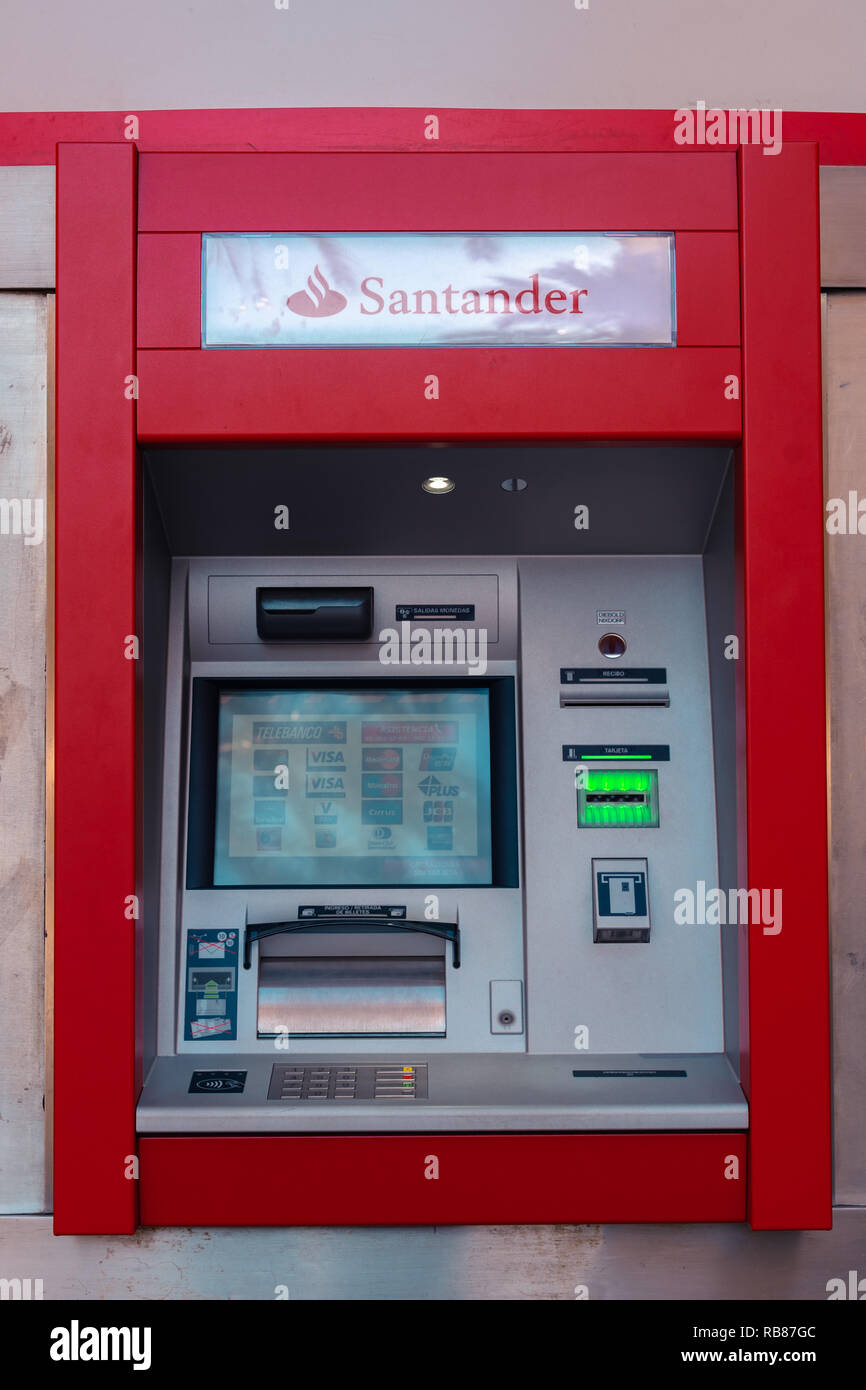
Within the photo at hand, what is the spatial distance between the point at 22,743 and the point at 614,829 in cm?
127

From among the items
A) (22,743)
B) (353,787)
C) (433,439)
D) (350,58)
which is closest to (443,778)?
(353,787)

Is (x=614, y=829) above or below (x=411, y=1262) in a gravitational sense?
above

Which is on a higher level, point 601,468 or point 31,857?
point 601,468

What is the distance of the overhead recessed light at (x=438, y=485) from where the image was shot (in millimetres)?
1979

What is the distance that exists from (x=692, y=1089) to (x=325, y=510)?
1.42 m

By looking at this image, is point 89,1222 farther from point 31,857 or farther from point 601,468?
point 601,468

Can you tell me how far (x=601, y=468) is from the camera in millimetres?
1961

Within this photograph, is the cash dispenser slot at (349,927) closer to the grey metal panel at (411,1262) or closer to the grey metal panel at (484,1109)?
the grey metal panel at (484,1109)

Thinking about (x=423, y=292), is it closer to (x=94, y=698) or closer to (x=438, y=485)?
(x=438, y=485)

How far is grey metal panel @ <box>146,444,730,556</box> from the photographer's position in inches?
75.6

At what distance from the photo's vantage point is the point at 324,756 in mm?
2150

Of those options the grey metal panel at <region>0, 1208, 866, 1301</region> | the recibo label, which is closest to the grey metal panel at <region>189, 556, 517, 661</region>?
the recibo label

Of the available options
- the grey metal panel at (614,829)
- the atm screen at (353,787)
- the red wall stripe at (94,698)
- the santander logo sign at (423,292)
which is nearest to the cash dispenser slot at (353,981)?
the atm screen at (353,787)
